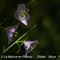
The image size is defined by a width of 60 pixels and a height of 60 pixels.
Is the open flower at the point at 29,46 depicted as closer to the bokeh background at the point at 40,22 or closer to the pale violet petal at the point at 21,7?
the bokeh background at the point at 40,22

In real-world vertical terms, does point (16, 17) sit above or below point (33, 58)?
above

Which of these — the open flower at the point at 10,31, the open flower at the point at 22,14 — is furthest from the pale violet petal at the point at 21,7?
the open flower at the point at 10,31

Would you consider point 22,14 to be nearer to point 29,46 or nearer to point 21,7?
point 21,7

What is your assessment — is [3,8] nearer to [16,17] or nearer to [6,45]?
[16,17]

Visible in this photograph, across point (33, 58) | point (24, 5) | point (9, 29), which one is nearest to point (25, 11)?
point (24, 5)

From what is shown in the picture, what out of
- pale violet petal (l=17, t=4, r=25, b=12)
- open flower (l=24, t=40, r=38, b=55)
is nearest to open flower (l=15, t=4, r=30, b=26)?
pale violet petal (l=17, t=4, r=25, b=12)

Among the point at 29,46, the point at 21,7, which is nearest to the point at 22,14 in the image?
the point at 21,7

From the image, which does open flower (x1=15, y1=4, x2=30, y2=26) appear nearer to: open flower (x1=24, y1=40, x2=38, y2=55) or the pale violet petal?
the pale violet petal
